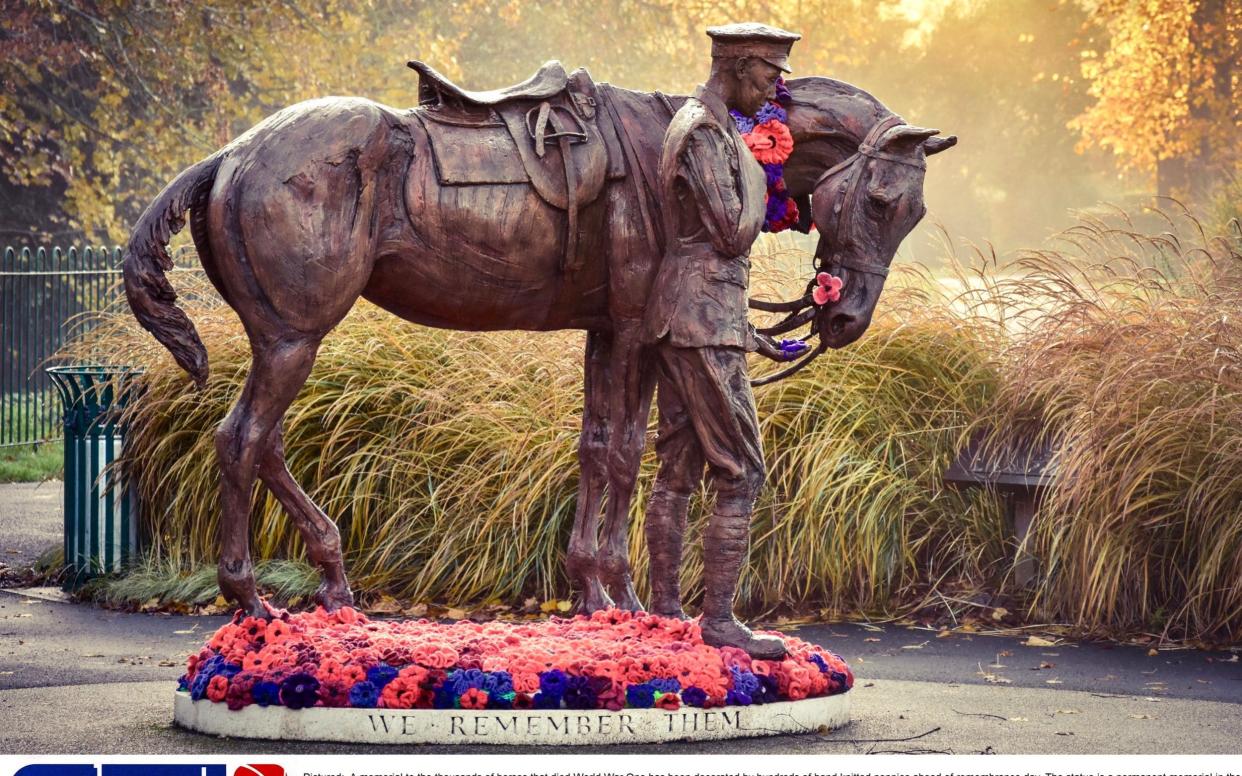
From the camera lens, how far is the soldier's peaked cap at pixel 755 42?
4.98 meters

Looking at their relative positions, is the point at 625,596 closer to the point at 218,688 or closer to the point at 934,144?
the point at 218,688

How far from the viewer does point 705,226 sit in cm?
489

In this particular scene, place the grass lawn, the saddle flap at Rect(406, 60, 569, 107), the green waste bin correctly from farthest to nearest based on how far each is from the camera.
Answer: the grass lawn → the green waste bin → the saddle flap at Rect(406, 60, 569, 107)

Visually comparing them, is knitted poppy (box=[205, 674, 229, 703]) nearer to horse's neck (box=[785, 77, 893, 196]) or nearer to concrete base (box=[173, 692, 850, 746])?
concrete base (box=[173, 692, 850, 746])

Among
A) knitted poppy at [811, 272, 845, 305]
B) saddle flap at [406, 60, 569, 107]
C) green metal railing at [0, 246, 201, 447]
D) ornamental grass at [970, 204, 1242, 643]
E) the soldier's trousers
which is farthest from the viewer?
green metal railing at [0, 246, 201, 447]

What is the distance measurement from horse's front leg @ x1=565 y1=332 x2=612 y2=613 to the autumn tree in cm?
1574

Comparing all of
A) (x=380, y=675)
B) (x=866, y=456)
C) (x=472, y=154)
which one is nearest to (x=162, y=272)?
(x=472, y=154)

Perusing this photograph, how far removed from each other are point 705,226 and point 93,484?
4.59 metres

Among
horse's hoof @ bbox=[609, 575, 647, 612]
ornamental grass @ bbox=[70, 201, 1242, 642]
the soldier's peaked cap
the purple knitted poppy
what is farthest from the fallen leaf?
the soldier's peaked cap

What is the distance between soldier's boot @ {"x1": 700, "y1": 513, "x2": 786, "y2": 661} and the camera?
16.5 ft

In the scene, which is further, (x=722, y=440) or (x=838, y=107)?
(x=838, y=107)

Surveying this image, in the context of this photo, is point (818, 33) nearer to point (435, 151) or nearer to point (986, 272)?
point (986, 272)

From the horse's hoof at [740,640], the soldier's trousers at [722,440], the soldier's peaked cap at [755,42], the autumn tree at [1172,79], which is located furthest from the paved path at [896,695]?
the autumn tree at [1172,79]

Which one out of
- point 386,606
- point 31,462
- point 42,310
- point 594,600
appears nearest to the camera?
point 594,600
